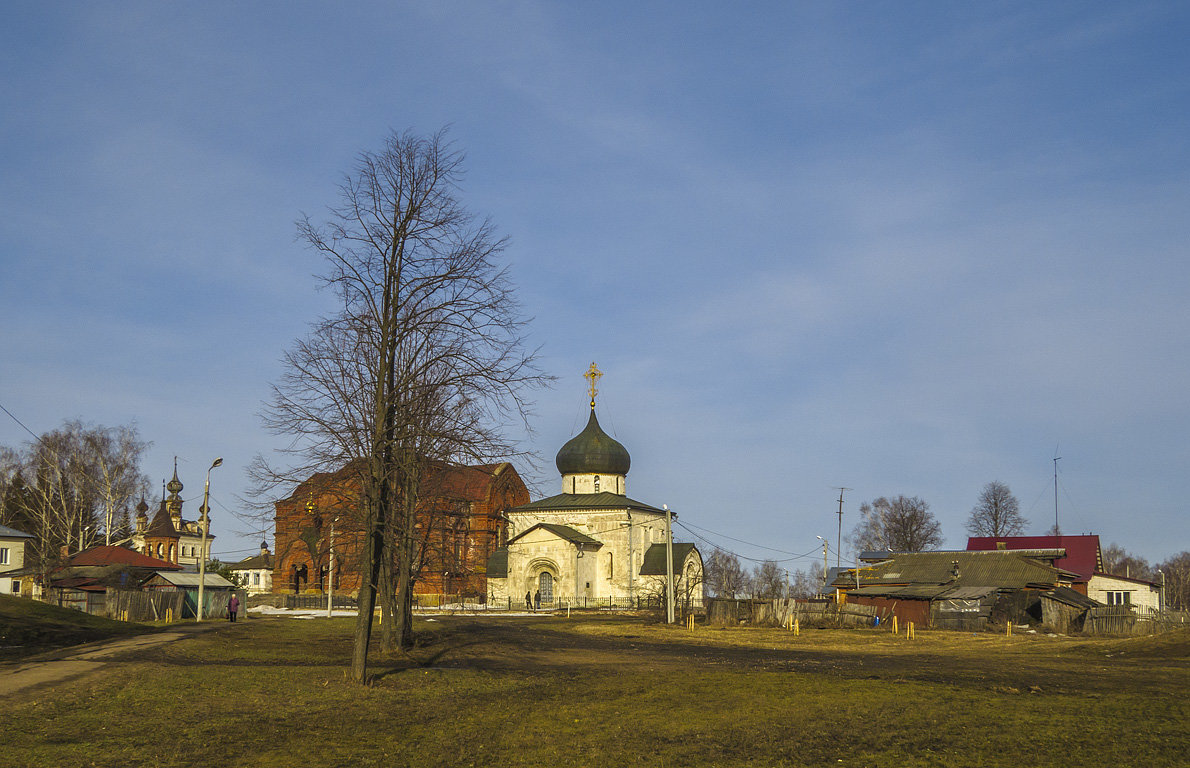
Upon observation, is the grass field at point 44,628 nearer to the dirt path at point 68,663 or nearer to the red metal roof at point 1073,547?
the dirt path at point 68,663

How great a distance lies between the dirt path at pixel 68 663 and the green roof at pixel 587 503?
42.7m

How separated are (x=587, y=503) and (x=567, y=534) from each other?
12.7ft

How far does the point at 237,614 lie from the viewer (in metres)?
41.5

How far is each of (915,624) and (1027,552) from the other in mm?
15260

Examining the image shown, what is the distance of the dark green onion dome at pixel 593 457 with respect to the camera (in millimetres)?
71500

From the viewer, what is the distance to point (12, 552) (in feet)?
181

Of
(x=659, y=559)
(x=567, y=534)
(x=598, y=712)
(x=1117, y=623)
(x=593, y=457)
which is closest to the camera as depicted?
(x=598, y=712)

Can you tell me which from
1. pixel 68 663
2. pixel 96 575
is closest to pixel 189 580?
pixel 96 575

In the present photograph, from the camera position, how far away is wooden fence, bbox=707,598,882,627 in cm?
4428

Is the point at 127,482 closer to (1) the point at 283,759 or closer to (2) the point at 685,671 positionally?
(2) the point at 685,671

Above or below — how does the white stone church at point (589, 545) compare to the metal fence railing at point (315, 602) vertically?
above

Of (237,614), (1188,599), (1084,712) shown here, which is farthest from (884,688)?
(1188,599)

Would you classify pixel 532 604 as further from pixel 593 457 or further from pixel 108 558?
pixel 108 558

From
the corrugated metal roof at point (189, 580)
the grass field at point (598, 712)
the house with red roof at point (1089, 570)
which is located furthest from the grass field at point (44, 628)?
the house with red roof at point (1089, 570)
